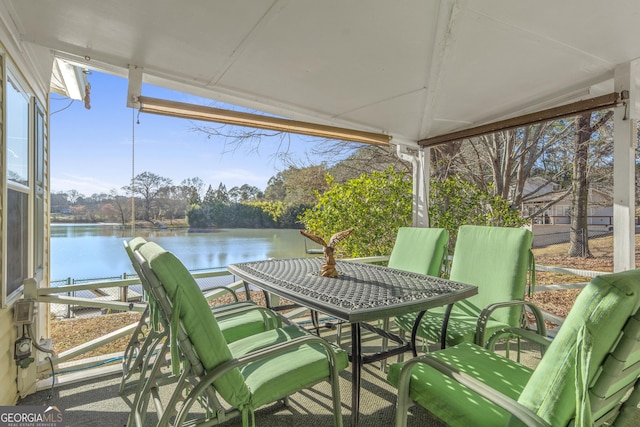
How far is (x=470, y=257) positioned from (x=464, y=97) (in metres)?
1.41

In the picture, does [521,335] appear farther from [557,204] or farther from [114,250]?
[557,204]

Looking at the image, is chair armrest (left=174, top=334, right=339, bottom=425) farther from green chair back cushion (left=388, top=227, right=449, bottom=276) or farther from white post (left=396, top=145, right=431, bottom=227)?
white post (left=396, top=145, right=431, bottom=227)

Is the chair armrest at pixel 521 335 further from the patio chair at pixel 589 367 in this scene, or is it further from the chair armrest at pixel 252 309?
the chair armrest at pixel 252 309

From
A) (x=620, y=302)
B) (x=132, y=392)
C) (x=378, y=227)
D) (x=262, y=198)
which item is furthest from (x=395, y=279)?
(x=262, y=198)

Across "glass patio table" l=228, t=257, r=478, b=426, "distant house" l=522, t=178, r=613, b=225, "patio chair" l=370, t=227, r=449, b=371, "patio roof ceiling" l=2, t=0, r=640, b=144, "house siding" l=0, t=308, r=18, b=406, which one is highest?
"patio roof ceiling" l=2, t=0, r=640, b=144

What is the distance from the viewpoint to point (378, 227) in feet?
15.5

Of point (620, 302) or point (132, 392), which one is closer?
point (620, 302)

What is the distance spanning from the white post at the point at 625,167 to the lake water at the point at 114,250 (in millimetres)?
3071

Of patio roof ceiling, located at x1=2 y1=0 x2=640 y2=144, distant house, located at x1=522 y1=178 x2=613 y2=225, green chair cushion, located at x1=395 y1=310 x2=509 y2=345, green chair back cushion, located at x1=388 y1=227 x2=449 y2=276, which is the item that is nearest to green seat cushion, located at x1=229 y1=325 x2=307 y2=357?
green chair cushion, located at x1=395 y1=310 x2=509 y2=345

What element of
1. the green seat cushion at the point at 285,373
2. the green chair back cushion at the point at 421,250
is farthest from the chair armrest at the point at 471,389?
the green chair back cushion at the point at 421,250

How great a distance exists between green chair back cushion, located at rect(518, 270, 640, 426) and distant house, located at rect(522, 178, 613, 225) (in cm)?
674

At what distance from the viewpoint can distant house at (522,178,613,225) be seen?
6.54 meters

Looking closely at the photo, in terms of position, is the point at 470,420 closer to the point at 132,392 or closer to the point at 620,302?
the point at 620,302

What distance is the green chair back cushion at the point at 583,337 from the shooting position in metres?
0.87
